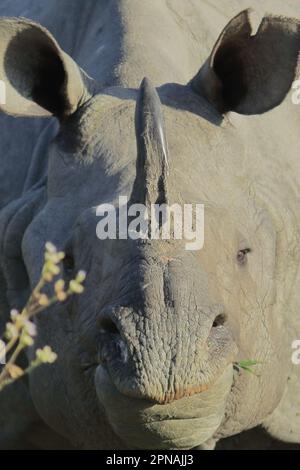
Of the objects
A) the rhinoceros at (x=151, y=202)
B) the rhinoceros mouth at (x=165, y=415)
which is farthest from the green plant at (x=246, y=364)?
the rhinoceros mouth at (x=165, y=415)

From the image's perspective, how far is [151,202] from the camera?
20.9 ft

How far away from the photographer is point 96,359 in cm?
684

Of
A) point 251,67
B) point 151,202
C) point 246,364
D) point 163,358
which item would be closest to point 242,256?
point 246,364

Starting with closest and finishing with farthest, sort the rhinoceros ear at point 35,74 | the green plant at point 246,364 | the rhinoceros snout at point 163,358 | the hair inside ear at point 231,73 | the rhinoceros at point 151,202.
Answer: the rhinoceros snout at point 163,358 < the rhinoceros at point 151,202 < the green plant at point 246,364 < the rhinoceros ear at point 35,74 < the hair inside ear at point 231,73

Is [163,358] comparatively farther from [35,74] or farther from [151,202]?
[35,74]

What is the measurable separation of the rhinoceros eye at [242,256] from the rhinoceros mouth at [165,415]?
61cm

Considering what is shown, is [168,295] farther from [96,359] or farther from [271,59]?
[271,59]

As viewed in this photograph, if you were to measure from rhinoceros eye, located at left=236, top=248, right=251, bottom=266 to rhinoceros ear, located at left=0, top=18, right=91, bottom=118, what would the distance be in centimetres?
99

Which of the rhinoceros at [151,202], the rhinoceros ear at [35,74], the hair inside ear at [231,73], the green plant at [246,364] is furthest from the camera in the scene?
the hair inside ear at [231,73]

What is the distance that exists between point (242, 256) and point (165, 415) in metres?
0.99

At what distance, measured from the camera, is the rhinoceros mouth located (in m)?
6.31

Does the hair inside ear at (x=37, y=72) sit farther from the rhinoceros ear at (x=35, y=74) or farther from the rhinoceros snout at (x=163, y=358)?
the rhinoceros snout at (x=163, y=358)

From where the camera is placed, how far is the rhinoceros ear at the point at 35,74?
742 cm
